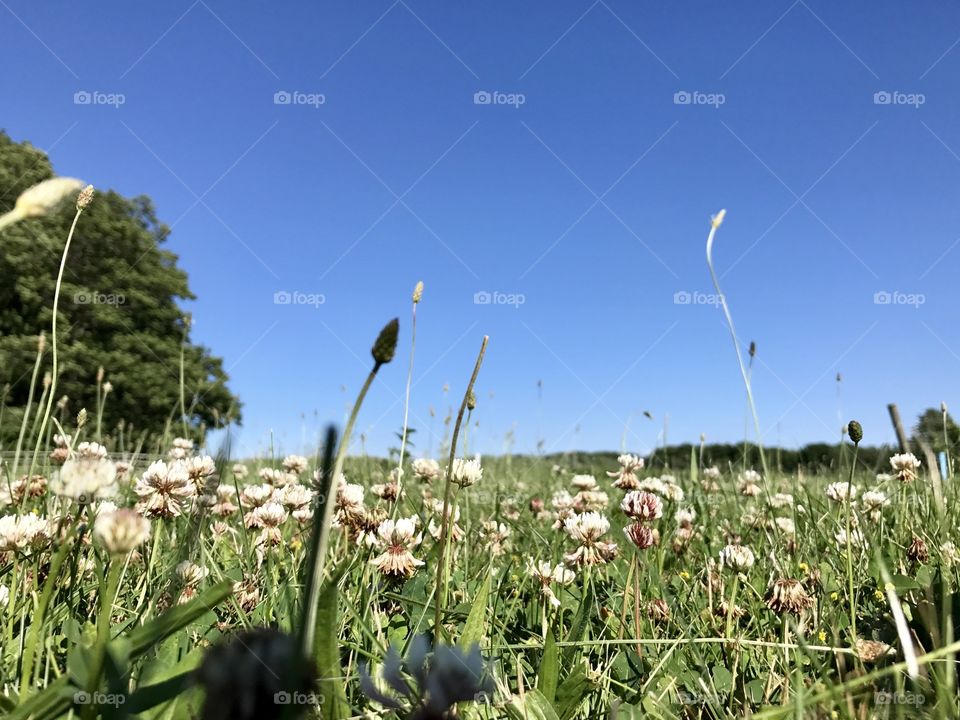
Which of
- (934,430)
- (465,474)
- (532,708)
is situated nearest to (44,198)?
(532,708)

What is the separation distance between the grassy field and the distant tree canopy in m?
18.1

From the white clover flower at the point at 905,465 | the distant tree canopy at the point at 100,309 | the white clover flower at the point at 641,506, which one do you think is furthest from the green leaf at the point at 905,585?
the distant tree canopy at the point at 100,309

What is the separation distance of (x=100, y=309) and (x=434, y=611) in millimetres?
22446

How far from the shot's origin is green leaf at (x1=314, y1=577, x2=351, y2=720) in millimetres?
947

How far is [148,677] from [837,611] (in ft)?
Result: 5.55

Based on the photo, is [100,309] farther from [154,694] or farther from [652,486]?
[154,694]

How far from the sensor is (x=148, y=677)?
1.10 m

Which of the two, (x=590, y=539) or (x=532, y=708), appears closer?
(x=532, y=708)

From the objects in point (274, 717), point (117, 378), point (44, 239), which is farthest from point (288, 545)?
point (44, 239)

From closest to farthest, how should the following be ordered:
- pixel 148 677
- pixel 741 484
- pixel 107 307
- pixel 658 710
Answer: pixel 148 677, pixel 658 710, pixel 741 484, pixel 107 307

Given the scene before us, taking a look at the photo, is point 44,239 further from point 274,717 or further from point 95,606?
point 274,717

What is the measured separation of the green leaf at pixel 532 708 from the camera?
1157 millimetres

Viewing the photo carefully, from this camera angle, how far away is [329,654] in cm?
100

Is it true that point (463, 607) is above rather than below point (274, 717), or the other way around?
below
